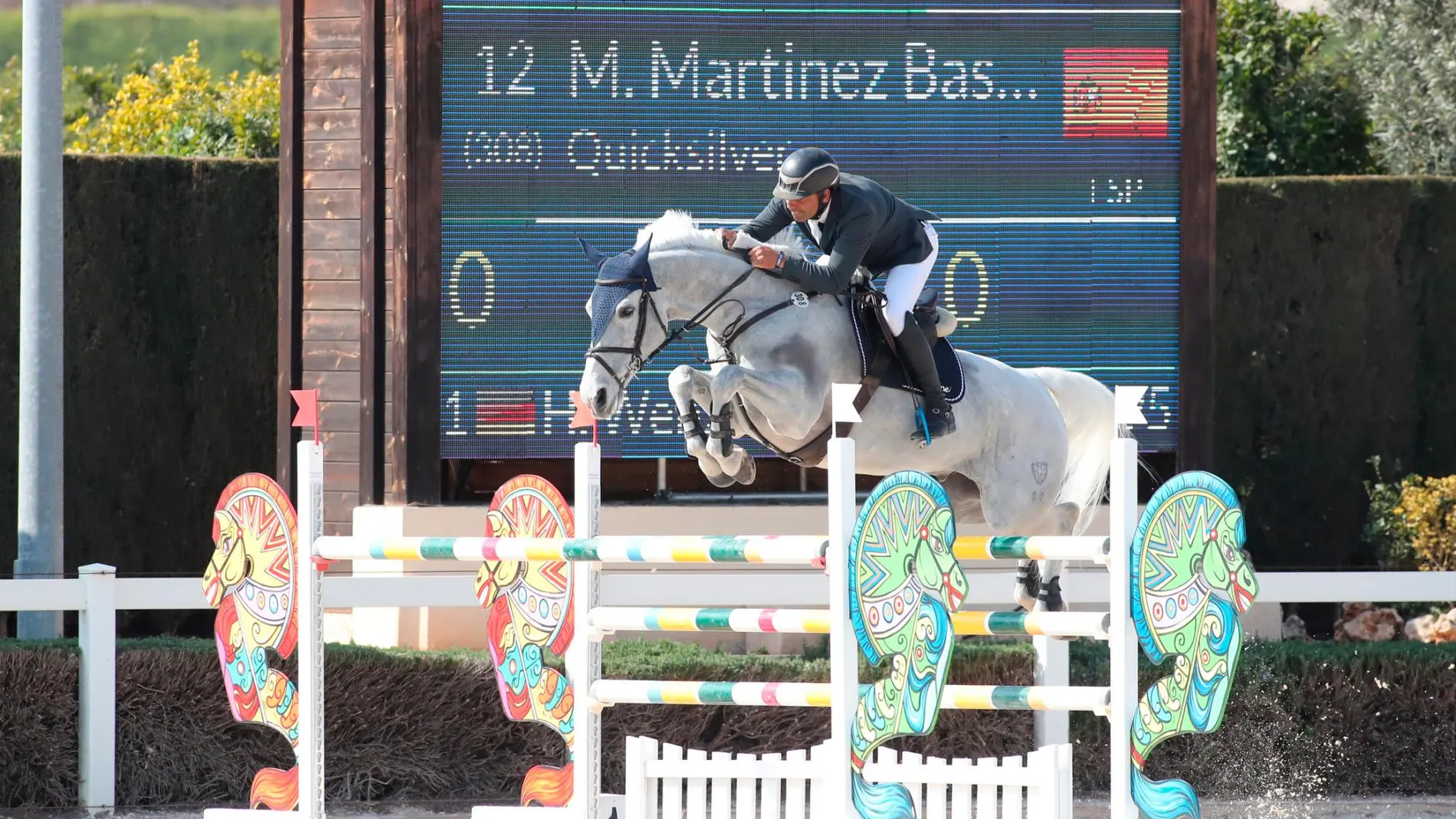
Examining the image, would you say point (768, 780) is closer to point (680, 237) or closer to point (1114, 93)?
point (680, 237)

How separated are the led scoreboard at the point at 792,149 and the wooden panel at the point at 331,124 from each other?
2.26 ft

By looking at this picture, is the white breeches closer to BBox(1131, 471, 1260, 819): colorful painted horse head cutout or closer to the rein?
the rein

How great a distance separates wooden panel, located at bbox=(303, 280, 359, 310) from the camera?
328 inches

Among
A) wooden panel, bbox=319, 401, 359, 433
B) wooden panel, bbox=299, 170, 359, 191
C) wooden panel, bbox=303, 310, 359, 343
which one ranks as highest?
wooden panel, bbox=299, 170, 359, 191

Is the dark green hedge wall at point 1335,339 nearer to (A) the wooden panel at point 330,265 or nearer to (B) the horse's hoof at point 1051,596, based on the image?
(A) the wooden panel at point 330,265

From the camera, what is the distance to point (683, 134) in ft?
25.9

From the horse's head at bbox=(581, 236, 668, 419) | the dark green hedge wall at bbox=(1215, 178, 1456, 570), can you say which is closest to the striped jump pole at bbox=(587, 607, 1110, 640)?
the horse's head at bbox=(581, 236, 668, 419)

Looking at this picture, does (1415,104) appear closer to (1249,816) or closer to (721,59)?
(721,59)

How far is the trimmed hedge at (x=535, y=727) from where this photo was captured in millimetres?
6695

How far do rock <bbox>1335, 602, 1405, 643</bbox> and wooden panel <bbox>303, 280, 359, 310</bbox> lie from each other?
14.9 ft

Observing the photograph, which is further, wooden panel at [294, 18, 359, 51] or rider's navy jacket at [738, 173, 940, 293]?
wooden panel at [294, 18, 359, 51]

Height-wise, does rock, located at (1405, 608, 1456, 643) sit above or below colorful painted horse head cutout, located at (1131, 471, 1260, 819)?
below

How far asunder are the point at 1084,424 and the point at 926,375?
850 millimetres

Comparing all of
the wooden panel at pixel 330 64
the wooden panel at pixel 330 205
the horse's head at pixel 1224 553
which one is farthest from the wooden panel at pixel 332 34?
the horse's head at pixel 1224 553
